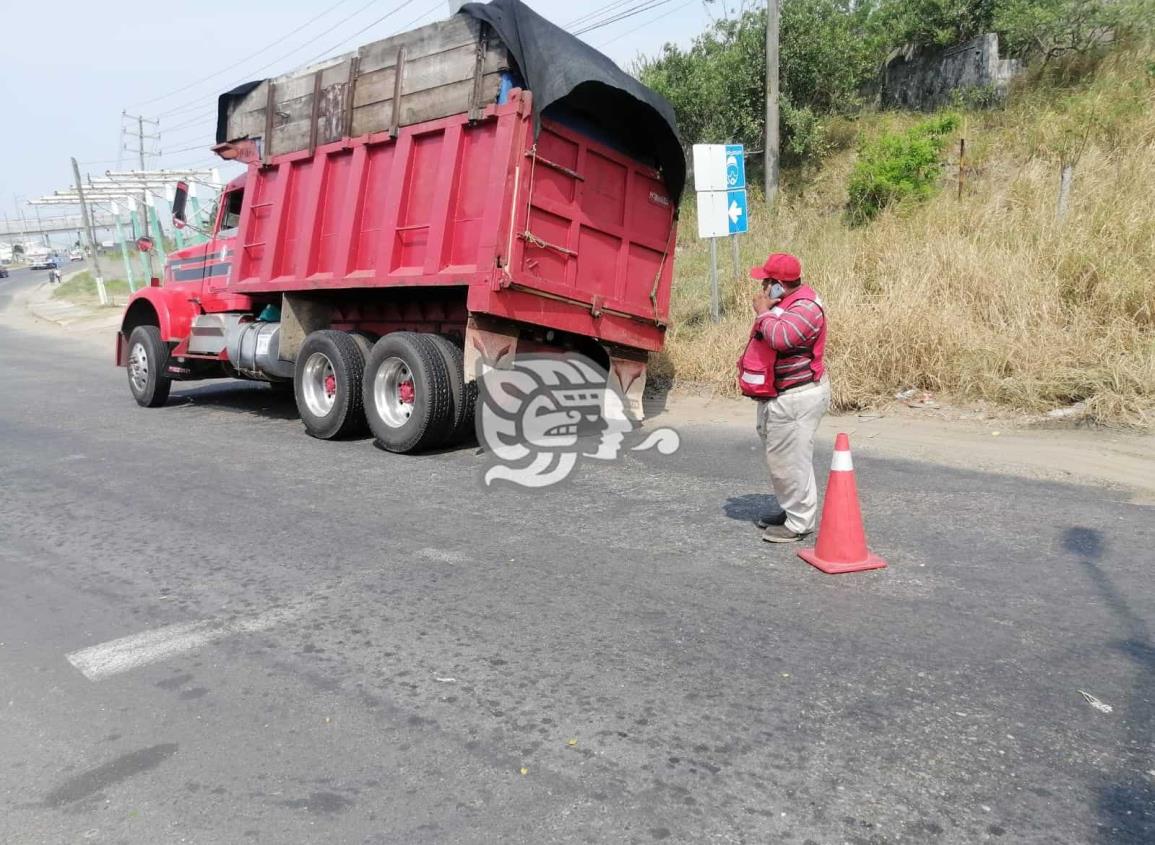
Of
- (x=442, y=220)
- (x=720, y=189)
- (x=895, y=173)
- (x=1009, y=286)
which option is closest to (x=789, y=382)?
(x=442, y=220)

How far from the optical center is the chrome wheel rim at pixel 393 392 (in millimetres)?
7160

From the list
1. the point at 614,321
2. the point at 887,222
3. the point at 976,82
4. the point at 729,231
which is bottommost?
the point at 614,321

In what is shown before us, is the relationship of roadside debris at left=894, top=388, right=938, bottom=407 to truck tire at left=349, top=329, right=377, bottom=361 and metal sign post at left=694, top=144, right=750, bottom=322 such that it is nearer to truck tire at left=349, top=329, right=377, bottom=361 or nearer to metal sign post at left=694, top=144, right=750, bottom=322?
metal sign post at left=694, top=144, right=750, bottom=322

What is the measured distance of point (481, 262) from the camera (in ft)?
20.8

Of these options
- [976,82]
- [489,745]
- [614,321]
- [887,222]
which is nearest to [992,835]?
[489,745]

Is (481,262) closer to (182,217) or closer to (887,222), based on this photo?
(182,217)

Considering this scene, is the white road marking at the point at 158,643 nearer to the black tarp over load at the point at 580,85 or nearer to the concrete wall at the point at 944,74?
the black tarp over load at the point at 580,85

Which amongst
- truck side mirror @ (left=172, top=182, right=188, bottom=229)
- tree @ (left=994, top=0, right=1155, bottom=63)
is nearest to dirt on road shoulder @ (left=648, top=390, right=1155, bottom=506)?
truck side mirror @ (left=172, top=182, right=188, bottom=229)

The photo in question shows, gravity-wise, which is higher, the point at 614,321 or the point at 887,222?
the point at 887,222

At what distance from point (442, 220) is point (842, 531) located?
4.07 metres

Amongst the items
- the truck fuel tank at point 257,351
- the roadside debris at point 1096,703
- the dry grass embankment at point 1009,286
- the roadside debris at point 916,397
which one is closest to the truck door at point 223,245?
the truck fuel tank at point 257,351

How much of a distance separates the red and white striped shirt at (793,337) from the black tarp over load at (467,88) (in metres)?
2.72

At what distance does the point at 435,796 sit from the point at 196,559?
8.64 ft
